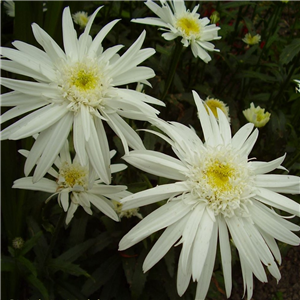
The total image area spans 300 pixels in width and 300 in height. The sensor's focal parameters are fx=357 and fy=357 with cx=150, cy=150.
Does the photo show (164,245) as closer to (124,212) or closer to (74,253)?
(124,212)

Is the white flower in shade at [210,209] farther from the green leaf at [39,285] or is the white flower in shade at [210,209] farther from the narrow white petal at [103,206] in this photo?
the green leaf at [39,285]

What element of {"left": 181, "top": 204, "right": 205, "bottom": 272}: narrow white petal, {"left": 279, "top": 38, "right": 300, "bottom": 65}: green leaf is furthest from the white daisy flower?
{"left": 279, "top": 38, "right": 300, "bottom": 65}: green leaf

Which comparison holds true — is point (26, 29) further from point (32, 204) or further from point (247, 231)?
point (247, 231)

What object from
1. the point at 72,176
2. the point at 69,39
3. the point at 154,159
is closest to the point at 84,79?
the point at 69,39

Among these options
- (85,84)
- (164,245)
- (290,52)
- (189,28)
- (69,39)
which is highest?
(189,28)

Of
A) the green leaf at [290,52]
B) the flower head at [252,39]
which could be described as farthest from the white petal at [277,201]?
the flower head at [252,39]

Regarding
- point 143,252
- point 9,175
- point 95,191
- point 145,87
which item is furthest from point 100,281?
point 145,87

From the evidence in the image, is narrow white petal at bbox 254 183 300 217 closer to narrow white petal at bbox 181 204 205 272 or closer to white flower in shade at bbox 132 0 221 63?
narrow white petal at bbox 181 204 205 272
